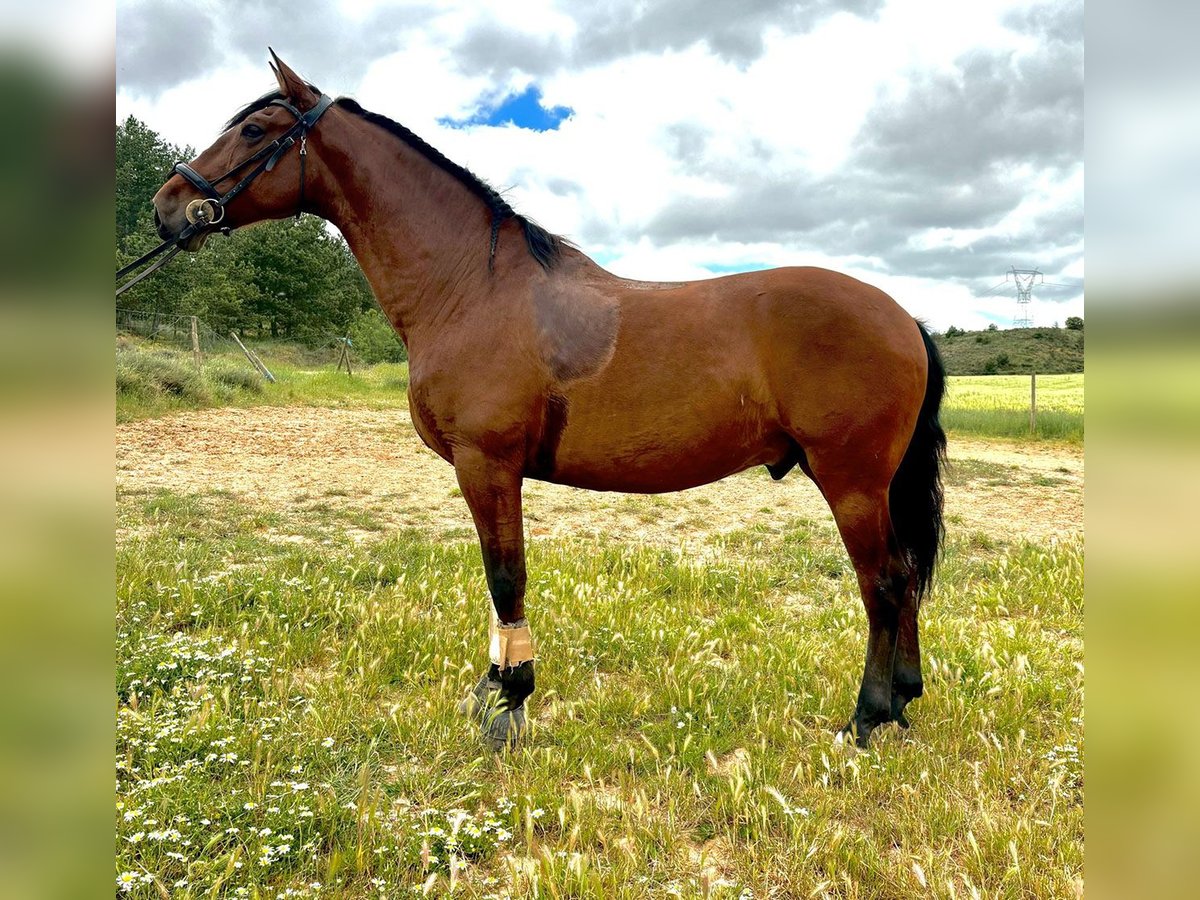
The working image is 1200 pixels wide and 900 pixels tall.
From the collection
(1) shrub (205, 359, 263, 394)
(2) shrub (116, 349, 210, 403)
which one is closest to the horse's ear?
(2) shrub (116, 349, 210, 403)

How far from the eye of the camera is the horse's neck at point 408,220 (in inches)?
146

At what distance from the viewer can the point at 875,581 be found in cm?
355

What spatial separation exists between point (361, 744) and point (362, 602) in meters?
1.82

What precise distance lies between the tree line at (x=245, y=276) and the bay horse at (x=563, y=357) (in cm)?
3015

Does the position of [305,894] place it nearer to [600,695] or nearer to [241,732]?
[241,732]

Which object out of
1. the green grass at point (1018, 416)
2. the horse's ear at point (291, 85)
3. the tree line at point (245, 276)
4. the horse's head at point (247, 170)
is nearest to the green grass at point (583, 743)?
the horse's head at point (247, 170)

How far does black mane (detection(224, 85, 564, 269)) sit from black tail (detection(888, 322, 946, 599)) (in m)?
2.29

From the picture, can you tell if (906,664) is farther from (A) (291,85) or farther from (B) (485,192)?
(A) (291,85)

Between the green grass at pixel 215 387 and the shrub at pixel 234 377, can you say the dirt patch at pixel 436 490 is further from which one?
the shrub at pixel 234 377

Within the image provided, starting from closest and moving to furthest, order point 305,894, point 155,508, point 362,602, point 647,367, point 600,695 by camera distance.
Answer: point 305,894
point 647,367
point 600,695
point 362,602
point 155,508

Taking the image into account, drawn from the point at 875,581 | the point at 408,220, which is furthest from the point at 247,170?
the point at 875,581

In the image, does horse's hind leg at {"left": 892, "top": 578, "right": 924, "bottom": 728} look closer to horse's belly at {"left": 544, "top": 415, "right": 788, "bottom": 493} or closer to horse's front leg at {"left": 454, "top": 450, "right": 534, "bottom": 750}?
horse's belly at {"left": 544, "top": 415, "right": 788, "bottom": 493}

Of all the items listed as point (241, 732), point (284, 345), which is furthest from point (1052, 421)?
point (284, 345)
